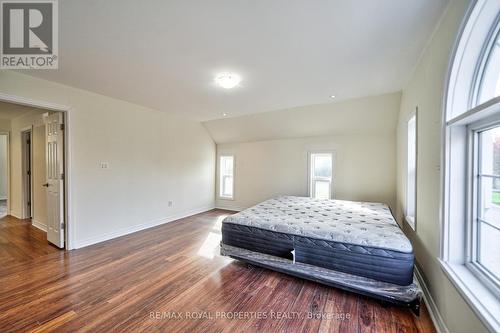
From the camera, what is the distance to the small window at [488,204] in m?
1.30

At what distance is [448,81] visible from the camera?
59.5 inches

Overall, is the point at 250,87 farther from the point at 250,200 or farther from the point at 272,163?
the point at 250,200

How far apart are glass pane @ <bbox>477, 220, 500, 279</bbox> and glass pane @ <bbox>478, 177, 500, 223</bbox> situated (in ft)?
0.21

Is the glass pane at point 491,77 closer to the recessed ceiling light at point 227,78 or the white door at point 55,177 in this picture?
the recessed ceiling light at point 227,78

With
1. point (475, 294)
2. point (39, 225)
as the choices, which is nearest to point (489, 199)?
point (475, 294)

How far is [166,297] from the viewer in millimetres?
2070

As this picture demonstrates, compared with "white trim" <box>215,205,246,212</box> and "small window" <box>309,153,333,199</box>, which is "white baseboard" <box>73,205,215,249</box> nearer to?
"white trim" <box>215,205,246,212</box>

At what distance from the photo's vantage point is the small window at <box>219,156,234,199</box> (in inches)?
242

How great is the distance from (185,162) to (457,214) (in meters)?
4.81

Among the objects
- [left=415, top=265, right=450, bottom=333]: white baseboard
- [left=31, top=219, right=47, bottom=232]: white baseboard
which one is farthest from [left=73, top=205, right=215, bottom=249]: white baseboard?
[left=415, top=265, right=450, bottom=333]: white baseboard

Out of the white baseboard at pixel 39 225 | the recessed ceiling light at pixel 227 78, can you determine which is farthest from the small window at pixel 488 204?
the white baseboard at pixel 39 225

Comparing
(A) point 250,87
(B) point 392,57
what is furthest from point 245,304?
(B) point 392,57

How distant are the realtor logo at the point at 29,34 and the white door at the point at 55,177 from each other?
3.21 feet

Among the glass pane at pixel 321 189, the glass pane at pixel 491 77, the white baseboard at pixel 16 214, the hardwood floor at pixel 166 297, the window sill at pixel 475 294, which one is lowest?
the hardwood floor at pixel 166 297
